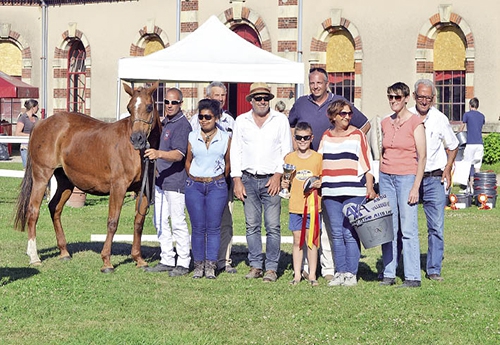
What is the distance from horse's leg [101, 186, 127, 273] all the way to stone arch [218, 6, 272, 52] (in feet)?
58.8

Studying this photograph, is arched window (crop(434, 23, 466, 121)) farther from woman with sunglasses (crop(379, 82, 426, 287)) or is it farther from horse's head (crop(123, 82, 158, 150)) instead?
horse's head (crop(123, 82, 158, 150))

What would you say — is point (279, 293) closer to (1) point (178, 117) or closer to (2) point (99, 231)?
(1) point (178, 117)

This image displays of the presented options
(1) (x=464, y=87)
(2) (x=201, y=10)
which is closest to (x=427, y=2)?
(1) (x=464, y=87)

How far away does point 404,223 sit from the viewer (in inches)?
423

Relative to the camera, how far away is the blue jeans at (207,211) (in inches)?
442

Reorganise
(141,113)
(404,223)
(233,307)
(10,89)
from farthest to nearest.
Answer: (10,89)
(141,113)
(404,223)
(233,307)

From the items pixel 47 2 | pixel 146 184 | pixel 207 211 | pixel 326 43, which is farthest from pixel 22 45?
pixel 207 211

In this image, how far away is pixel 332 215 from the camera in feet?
35.4

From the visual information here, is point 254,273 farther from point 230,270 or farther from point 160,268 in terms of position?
point 160,268

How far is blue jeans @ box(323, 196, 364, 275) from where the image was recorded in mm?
10750

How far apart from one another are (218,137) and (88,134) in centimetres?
191

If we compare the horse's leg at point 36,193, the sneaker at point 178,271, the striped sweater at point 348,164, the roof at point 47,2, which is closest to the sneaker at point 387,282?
the striped sweater at point 348,164

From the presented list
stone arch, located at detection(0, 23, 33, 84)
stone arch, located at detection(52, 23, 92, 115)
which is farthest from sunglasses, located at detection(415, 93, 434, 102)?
stone arch, located at detection(0, 23, 33, 84)

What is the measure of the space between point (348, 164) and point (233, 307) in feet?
6.78
